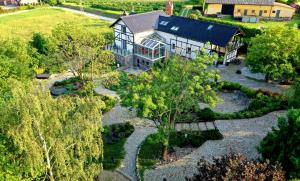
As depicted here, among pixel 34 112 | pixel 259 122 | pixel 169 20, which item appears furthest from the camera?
pixel 169 20

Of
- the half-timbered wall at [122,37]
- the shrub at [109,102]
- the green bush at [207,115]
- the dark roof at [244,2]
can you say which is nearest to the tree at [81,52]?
the shrub at [109,102]

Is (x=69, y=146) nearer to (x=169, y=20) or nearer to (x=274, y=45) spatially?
(x=274, y=45)

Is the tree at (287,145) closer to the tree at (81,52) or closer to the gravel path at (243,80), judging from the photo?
the gravel path at (243,80)

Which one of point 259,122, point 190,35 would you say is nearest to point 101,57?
point 190,35

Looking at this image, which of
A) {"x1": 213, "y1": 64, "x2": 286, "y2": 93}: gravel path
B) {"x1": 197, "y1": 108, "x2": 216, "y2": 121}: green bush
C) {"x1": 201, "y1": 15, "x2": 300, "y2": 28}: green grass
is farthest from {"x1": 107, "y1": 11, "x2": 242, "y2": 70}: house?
{"x1": 201, "y1": 15, "x2": 300, "y2": 28}: green grass

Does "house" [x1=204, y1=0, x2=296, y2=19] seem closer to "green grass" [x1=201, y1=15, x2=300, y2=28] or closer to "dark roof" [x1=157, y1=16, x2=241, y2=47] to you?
"green grass" [x1=201, y1=15, x2=300, y2=28]

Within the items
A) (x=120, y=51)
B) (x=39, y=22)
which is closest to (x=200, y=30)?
(x=120, y=51)
